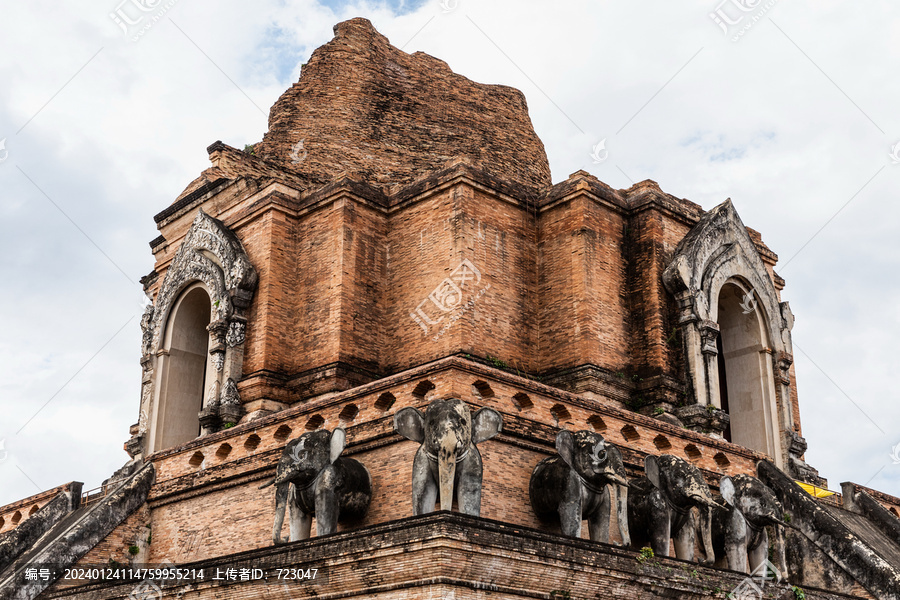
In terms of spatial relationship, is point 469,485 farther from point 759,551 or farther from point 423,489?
point 759,551

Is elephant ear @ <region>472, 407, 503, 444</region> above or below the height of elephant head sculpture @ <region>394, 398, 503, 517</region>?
above

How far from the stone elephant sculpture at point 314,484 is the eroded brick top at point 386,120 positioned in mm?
6908

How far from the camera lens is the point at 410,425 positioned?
33.9 ft

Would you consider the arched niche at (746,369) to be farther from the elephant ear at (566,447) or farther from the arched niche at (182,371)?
the arched niche at (182,371)

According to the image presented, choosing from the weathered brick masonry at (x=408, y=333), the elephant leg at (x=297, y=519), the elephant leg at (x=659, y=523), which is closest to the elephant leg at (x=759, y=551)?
the weathered brick masonry at (x=408, y=333)

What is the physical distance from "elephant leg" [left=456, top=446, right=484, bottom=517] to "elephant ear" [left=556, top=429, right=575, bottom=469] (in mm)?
1050

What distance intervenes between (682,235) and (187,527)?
28.3 ft

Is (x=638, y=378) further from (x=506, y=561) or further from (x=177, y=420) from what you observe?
(x=177, y=420)

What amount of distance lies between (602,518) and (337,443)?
285 centimetres

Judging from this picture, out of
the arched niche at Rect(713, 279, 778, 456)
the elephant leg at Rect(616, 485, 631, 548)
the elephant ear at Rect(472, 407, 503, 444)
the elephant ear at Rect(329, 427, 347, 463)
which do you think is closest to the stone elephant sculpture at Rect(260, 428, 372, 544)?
the elephant ear at Rect(329, 427, 347, 463)

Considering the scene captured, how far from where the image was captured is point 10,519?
16625 mm

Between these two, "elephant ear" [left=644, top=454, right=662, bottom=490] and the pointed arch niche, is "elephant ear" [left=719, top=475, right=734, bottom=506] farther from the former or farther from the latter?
the pointed arch niche

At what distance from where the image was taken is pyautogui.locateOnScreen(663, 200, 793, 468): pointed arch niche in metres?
15.2

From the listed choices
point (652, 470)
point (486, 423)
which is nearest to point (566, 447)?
point (486, 423)
